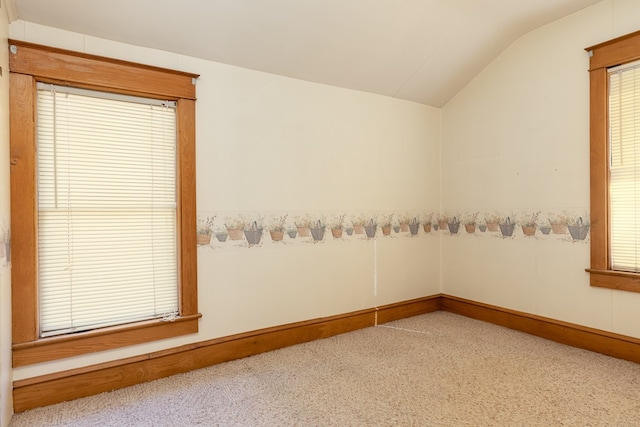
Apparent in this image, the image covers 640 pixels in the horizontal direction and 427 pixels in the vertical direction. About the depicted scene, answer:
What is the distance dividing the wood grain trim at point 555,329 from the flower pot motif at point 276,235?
6.62 ft

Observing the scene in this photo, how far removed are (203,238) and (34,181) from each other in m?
0.97

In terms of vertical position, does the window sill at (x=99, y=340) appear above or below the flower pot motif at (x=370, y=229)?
below

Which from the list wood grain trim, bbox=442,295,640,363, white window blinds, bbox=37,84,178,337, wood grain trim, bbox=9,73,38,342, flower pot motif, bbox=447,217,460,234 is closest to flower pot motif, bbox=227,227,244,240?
white window blinds, bbox=37,84,178,337

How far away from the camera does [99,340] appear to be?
211 cm

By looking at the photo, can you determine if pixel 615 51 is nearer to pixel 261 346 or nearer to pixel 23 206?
pixel 261 346

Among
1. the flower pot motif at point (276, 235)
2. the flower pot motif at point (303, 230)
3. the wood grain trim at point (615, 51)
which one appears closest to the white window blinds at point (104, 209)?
the flower pot motif at point (276, 235)

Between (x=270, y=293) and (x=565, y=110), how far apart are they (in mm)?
2687

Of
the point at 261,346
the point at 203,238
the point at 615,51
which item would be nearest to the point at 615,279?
the point at 615,51

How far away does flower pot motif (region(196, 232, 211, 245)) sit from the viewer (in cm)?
243

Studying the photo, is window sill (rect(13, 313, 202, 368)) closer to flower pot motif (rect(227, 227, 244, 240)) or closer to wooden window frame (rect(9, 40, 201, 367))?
wooden window frame (rect(9, 40, 201, 367))

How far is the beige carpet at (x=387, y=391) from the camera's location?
1822mm

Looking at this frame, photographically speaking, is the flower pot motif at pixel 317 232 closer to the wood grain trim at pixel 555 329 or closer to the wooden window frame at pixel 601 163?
the wood grain trim at pixel 555 329

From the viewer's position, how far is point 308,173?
2.92 meters

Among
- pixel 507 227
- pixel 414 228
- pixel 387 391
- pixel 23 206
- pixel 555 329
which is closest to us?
pixel 23 206
